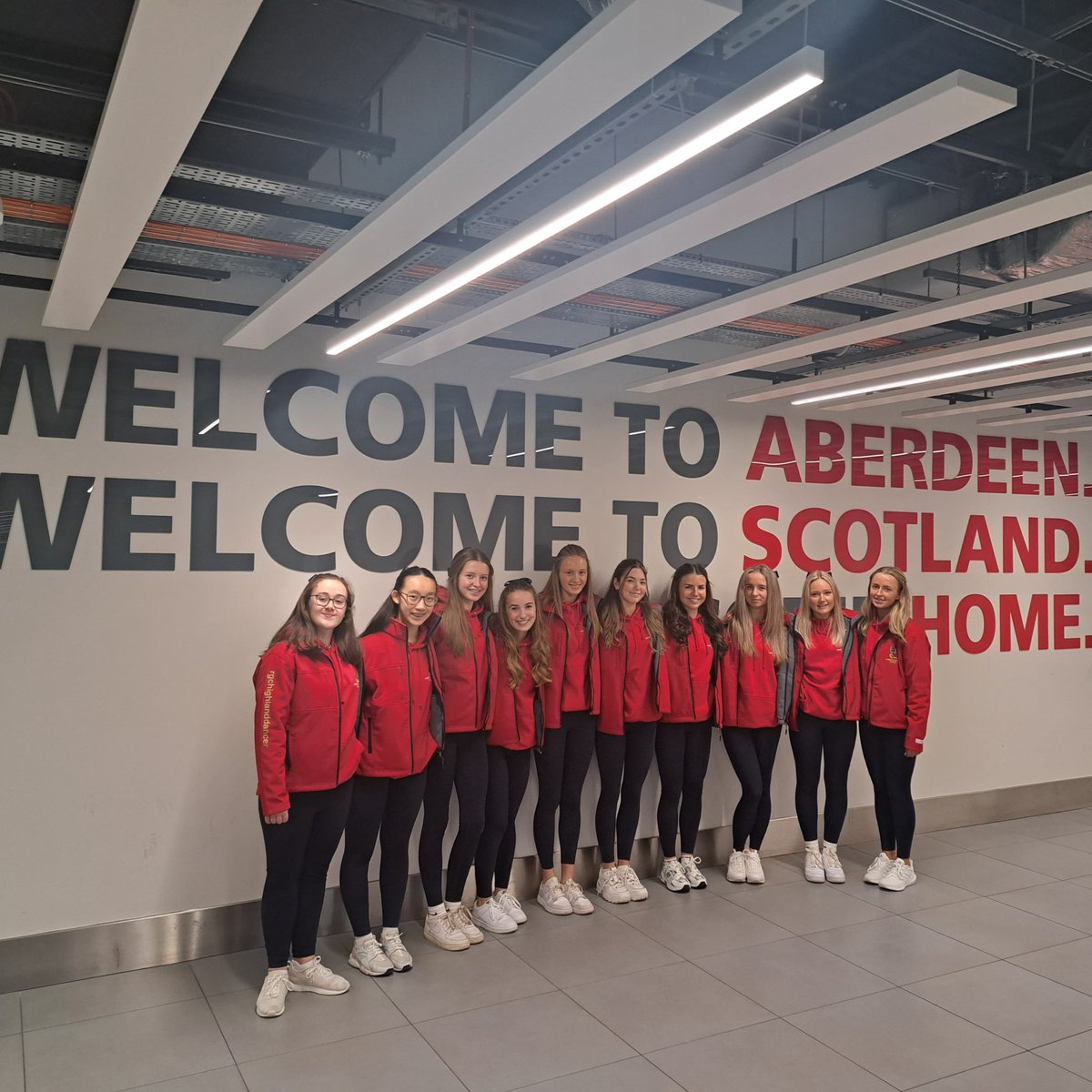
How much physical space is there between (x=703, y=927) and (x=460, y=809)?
1.29m

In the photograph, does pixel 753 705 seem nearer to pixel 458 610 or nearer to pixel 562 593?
pixel 562 593

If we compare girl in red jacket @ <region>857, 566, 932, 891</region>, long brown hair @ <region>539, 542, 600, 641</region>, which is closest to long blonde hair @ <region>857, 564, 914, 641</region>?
girl in red jacket @ <region>857, 566, 932, 891</region>

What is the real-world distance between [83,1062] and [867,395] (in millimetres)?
4824

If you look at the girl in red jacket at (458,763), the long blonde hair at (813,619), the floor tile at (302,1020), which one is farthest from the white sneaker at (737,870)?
the floor tile at (302,1020)

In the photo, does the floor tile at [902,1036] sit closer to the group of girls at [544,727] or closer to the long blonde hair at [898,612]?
the group of girls at [544,727]

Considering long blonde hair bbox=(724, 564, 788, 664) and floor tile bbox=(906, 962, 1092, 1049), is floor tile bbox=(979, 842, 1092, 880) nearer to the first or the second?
floor tile bbox=(906, 962, 1092, 1049)

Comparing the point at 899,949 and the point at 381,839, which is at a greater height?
the point at 381,839

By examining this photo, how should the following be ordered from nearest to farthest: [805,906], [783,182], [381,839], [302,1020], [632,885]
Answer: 1. [783,182]
2. [302,1020]
3. [381,839]
4. [805,906]
5. [632,885]

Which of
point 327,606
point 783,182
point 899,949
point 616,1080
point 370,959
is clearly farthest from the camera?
point 899,949

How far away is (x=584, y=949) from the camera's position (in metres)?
4.24

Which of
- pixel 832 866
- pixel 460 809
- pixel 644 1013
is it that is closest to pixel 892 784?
pixel 832 866

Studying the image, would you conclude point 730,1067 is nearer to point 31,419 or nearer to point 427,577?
point 427,577

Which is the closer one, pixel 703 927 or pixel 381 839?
pixel 381 839

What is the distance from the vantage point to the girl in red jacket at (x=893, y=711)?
5109 mm
